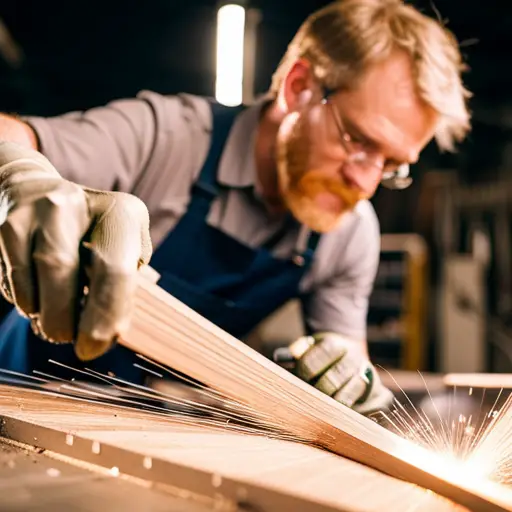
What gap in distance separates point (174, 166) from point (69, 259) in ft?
2.84

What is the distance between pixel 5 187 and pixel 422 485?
1.98ft

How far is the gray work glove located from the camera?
1.04 m

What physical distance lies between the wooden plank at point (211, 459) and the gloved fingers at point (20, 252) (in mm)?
197

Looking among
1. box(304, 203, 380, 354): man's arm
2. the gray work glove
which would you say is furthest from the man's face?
the gray work glove

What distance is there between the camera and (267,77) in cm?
290

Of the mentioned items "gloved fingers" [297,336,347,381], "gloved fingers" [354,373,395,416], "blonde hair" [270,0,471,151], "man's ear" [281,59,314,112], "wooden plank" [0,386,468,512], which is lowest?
"gloved fingers" [354,373,395,416]

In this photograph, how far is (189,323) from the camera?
2.19 feet

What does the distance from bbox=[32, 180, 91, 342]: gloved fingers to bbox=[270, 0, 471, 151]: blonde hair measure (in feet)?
3.16

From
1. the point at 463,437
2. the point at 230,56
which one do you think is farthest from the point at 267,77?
the point at 463,437

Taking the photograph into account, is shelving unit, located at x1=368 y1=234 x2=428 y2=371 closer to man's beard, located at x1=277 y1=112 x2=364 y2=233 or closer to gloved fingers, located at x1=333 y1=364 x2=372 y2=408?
man's beard, located at x1=277 y1=112 x2=364 y2=233

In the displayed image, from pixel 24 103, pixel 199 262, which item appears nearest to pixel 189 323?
pixel 199 262

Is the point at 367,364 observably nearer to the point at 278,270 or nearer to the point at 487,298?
the point at 278,270

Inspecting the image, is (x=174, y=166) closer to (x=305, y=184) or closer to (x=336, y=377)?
(x=305, y=184)

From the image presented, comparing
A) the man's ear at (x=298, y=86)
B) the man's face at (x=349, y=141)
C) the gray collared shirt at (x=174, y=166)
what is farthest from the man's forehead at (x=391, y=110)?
the gray collared shirt at (x=174, y=166)
